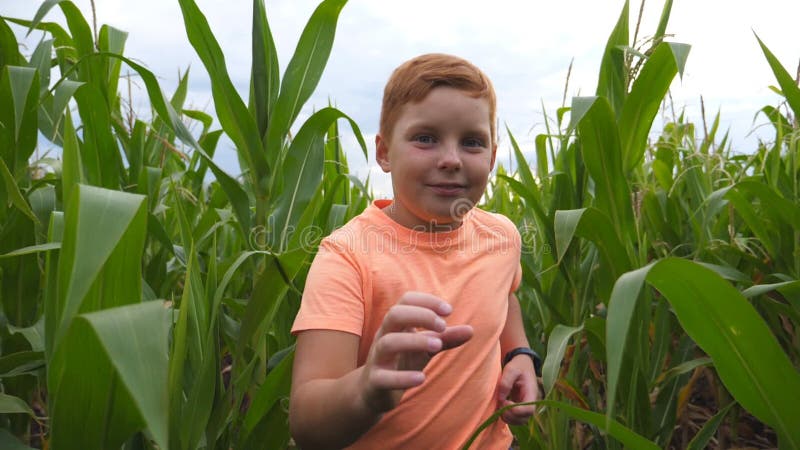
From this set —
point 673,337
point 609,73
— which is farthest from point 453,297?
point 673,337

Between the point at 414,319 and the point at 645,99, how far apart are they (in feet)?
2.29

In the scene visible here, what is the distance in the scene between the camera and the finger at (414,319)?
787mm

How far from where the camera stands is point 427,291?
1135 mm

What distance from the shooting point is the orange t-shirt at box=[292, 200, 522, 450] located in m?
1.06

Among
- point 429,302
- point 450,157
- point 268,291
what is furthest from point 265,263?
point 429,302

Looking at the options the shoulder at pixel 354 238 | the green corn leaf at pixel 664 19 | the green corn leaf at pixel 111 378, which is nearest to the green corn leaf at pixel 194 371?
the green corn leaf at pixel 111 378

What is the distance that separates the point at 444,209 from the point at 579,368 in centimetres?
72

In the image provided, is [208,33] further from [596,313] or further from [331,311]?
[596,313]

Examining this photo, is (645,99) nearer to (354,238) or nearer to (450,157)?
(450,157)

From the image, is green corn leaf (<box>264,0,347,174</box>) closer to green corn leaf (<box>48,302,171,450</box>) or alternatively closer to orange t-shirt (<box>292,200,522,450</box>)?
orange t-shirt (<box>292,200,522,450</box>)

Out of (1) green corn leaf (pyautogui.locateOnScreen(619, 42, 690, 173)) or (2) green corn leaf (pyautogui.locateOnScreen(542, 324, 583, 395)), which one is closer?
(2) green corn leaf (pyautogui.locateOnScreen(542, 324, 583, 395))

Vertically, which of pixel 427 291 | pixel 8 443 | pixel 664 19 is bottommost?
pixel 8 443

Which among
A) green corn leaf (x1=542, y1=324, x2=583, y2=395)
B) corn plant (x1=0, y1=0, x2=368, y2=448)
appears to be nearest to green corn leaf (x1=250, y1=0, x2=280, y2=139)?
corn plant (x1=0, y1=0, x2=368, y2=448)

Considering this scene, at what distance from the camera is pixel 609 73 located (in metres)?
1.33
